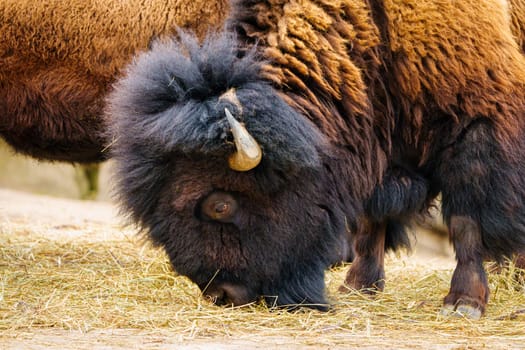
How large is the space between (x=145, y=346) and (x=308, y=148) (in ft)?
4.43

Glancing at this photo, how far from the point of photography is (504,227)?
512 cm

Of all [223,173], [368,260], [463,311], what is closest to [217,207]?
[223,173]

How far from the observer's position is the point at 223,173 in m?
4.80

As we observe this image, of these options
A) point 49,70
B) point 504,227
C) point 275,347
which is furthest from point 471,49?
point 49,70

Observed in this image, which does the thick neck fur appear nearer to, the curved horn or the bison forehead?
the bison forehead

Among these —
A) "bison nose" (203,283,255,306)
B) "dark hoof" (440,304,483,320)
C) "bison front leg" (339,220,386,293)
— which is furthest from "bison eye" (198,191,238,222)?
"bison front leg" (339,220,386,293)

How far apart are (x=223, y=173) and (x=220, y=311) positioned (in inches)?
28.3

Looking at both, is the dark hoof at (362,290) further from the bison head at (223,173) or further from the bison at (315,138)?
the bison head at (223,173)

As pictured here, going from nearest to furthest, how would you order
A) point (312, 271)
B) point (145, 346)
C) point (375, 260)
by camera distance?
1. point (145, 346)
2. point (312, 271)
3. point (375, 260)

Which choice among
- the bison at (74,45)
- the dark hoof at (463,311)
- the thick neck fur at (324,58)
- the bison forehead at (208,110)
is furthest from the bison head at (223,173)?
the bison at (74,45)

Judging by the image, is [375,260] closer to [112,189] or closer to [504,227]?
[504,227]

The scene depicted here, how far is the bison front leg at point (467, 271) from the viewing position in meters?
5.15

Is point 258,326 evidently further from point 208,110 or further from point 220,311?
point 208,110

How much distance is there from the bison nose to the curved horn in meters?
0.68
